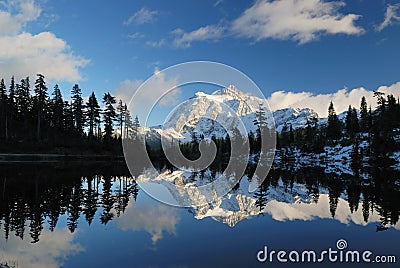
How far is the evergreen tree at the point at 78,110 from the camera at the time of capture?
7319cm

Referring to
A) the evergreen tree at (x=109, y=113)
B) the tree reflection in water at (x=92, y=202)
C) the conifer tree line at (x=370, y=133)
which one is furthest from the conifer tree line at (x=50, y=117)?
the conifer tree line at (x=370, y=133)

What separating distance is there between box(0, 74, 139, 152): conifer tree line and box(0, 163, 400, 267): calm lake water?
40.1m

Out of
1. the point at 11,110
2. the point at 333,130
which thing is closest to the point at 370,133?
the point at 333,130

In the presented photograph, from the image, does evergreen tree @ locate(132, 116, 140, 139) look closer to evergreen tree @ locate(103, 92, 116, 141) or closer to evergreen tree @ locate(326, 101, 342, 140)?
evergreen tree @ locate(103, 92, 116, 141)

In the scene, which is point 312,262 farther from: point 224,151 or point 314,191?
point 224,151

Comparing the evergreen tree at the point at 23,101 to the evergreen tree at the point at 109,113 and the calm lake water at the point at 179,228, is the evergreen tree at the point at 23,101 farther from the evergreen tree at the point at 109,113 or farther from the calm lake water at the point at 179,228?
the calm lake water at the point at 179,228

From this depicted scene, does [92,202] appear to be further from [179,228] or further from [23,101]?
[23,101]

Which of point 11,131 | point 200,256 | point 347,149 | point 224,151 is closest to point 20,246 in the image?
point 200,256

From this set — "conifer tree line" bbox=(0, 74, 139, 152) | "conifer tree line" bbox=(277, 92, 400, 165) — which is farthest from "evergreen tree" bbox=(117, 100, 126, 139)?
"conifer tree line" bbox=(277, 92, 400, 165)

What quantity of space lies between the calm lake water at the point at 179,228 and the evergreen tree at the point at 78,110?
173 feet

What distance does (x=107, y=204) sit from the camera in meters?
19.6

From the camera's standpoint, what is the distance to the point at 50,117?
70812mm

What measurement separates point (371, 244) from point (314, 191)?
48.8 feet

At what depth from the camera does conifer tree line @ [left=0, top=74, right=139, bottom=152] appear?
5830 centimetres
